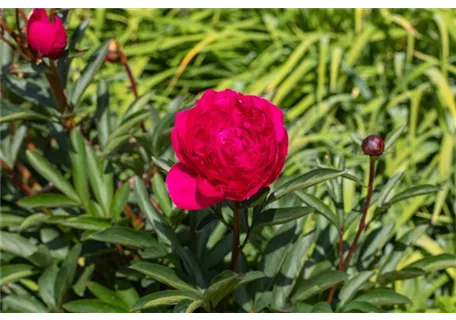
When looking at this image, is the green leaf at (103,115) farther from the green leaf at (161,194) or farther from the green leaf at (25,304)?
the green leaf at (25,304)

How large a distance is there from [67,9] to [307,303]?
826mm

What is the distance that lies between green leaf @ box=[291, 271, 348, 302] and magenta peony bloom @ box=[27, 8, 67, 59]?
24.1 inches

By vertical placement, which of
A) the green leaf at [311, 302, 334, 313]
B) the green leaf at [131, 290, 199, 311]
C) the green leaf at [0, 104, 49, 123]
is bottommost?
the green leaf at [311, 302, 334, 313]

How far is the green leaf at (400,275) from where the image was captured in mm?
1425

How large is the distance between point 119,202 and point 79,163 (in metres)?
0.14

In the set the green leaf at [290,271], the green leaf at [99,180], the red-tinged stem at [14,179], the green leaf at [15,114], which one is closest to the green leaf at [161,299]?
the green leaf at [290,271]

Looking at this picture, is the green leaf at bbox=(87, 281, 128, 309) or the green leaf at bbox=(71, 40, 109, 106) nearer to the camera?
the green leaf at bbox=(87, 281, 128, 309)

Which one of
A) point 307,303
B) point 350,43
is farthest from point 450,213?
point 307,303

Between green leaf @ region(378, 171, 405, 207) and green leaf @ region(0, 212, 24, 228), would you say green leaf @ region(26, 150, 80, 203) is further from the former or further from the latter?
green leaf @ region(378, 171, 405, 207)

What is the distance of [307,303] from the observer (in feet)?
5.13

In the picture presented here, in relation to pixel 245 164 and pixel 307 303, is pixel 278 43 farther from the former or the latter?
pixel 245 164

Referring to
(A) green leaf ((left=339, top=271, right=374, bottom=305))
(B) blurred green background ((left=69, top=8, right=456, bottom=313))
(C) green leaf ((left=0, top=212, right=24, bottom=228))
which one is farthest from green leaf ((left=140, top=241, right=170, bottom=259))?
(B) blurred green background ((left=69, top=8, right=456, bottom=313))

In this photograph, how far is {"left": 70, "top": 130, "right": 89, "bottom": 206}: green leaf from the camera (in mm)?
1656

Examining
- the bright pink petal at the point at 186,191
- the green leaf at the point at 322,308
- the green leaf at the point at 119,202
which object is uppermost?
the bright pink petal at the point at 186,191
